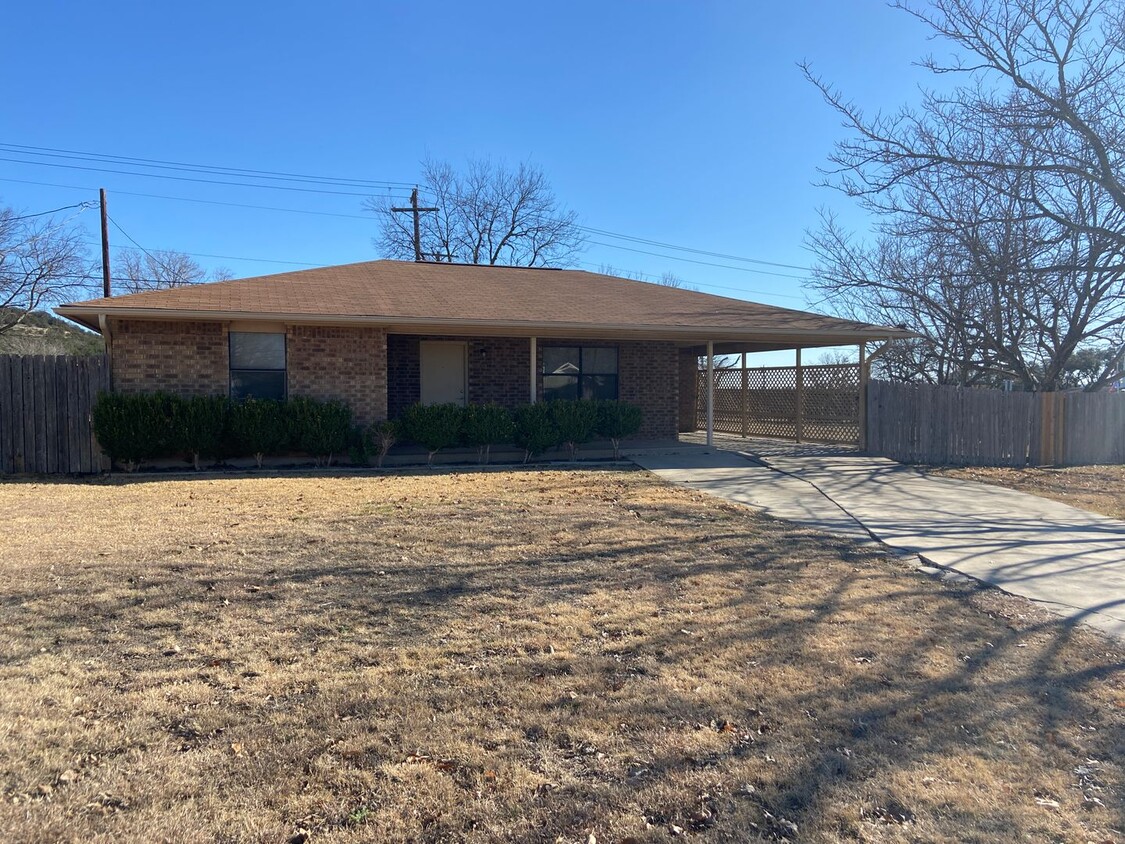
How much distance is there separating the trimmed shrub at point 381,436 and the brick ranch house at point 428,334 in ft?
2.21

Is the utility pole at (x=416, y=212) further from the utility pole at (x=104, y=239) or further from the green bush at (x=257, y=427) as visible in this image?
the green bush at (x=257, y=427)

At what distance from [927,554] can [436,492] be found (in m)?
5.86

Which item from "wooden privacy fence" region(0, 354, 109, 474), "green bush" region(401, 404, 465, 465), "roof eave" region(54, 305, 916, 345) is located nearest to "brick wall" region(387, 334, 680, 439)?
"roof eave" region(54, 305, 916, 345)

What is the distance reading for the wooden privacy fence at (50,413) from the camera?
11.7 m

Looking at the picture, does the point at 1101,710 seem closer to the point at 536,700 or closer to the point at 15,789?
the point at 536,700

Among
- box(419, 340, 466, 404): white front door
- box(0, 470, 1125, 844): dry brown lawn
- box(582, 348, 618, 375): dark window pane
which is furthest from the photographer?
box(582, 348, 618, 375): dark window pane

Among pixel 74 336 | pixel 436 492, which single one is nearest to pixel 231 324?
pixel 436 492

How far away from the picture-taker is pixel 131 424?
452 inches

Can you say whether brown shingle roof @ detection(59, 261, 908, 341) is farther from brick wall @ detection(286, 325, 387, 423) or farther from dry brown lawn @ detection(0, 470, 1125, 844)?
dry brown lawn @ detection(0, 470, 1125, 844)

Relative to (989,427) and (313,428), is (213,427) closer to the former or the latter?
(313,428)

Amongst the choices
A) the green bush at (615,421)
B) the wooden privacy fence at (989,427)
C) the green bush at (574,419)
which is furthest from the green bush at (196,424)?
the wooden privacy fence at (989,427)

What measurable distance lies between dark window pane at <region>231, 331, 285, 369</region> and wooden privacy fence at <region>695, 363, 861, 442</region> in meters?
11.2

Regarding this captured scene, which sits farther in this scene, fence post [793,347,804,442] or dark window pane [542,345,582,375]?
fence post [793,347,804,442]

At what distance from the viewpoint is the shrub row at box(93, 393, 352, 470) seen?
1147cm
